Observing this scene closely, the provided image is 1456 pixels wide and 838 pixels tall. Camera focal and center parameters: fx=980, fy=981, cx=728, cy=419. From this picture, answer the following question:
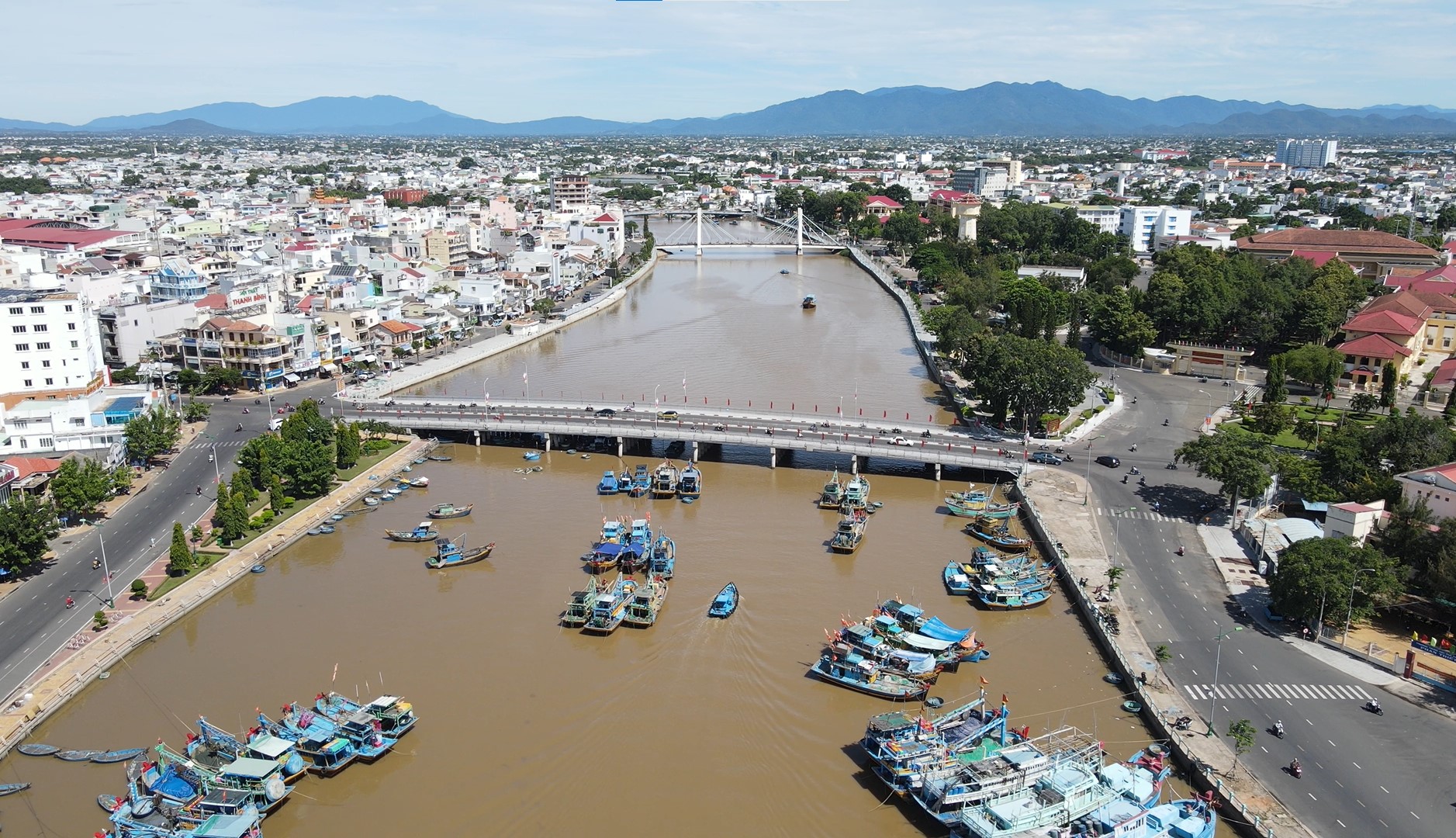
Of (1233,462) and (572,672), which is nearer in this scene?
(572,672)

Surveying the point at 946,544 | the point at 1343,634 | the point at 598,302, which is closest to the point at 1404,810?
the point at 1343,634

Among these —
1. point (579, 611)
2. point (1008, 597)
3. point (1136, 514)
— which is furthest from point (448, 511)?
point (1136, 514)

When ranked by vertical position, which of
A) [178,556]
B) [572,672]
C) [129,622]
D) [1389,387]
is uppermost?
[1389,387]

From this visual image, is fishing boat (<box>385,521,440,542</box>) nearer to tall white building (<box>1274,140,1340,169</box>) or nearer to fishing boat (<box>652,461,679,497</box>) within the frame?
fishing boat (<box>652,461,679,497</box>)

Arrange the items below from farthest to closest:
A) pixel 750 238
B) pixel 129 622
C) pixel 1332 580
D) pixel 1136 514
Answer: pixel 750 238
pixel 1136 514
pixel 129 622
pixel 1332 580

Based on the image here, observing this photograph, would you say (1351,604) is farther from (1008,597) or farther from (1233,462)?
(1008,597)

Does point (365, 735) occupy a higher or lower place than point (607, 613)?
lower

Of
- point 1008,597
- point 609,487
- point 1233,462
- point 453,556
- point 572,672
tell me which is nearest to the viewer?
point 572,672

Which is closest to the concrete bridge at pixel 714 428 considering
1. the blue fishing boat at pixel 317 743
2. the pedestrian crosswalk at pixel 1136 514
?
the pedestrian crosswalk at pixel 1136 514
